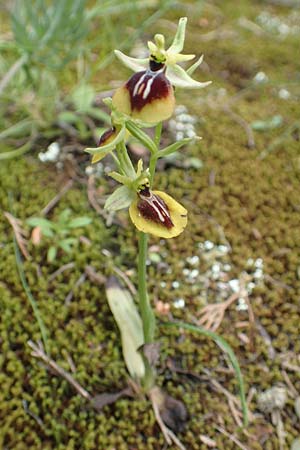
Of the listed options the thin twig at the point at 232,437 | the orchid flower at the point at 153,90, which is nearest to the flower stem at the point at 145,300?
the orchid flower at the point at 153,90

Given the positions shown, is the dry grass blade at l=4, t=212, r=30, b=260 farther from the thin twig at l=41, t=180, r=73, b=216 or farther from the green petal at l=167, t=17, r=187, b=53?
the green petal at l=167, t=17, r=187, b=53

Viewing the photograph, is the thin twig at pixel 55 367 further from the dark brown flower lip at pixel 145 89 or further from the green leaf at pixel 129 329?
the dark brown flower lip at pixel 145 89

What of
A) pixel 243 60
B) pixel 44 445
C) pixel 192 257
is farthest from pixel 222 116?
pixel 44 445

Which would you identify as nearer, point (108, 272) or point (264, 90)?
point (108, 272)

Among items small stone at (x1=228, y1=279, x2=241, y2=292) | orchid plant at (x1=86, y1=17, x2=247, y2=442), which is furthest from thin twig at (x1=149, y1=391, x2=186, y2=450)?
small stone at (x1=228, y1=279, x2=241, y2=292)

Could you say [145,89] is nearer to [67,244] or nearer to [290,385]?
[67,244]

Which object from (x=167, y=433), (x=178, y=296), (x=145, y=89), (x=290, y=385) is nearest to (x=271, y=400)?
(x=290, y=385)

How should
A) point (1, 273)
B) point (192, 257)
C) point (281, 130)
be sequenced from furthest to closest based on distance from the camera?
1. point (281, 130)
2. point (192, 257)
3. point (1, 273)

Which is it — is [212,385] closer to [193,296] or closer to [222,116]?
[193,296]
